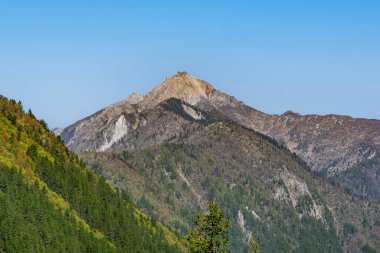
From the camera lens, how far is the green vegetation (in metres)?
94.9

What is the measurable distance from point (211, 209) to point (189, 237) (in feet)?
16.9

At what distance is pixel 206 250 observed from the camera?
9500 centimetres

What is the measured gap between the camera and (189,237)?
9794cm

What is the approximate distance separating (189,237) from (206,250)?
3.96 m

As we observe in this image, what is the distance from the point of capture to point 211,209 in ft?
318

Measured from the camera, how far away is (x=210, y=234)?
96.4 meters

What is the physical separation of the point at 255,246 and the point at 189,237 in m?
9.78

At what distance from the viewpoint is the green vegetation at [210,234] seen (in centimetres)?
9494

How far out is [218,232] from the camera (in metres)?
95.9

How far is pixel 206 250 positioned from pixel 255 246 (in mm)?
6693

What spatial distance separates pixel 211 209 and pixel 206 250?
18.8ft
